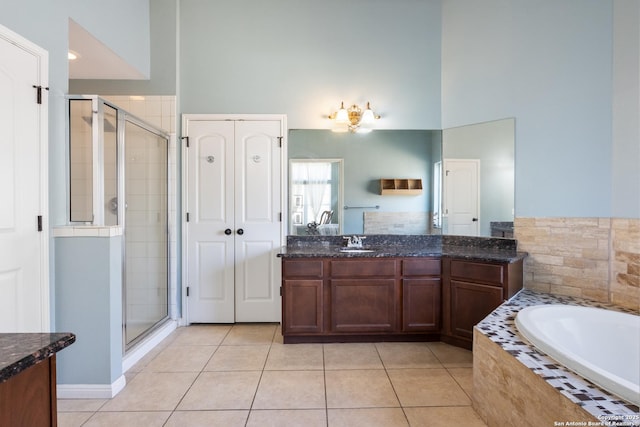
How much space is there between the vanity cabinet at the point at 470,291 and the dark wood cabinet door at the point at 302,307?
3.54ft

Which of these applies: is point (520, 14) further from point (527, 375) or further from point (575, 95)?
point (527, 375)

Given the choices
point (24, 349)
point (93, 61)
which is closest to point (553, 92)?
point (24, 349)

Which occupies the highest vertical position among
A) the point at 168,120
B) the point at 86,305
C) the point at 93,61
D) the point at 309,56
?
the point at 309,56

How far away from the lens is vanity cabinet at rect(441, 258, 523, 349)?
7.88 ft

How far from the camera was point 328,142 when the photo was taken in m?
3.30

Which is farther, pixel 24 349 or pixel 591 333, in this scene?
pixel 591 333

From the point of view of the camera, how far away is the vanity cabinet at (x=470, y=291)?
2.40 meters

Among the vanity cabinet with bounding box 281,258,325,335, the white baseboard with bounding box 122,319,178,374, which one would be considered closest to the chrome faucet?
the vanity cabinet with bounding box 281,258,325,335

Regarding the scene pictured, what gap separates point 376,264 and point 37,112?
2.52 metres

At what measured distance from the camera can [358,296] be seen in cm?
275

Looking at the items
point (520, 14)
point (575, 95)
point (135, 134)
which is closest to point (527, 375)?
point (575, 95)

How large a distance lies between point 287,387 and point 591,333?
6.11 feet

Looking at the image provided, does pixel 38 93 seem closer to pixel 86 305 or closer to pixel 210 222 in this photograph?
pixel 86 305

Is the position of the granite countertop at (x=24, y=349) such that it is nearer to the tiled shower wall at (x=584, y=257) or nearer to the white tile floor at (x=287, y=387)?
the white tile floor at (x=287, y=387)
